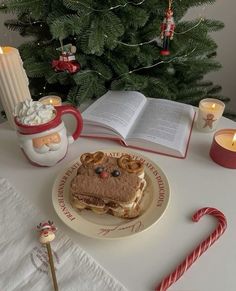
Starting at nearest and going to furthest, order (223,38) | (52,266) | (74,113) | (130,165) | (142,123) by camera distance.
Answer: (52,266) → (130,165) → (74,113) → (142,123) → (223,38)

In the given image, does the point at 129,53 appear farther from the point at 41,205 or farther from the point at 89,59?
the point at 41,205

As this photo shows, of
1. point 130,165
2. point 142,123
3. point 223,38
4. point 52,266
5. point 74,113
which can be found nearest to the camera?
point 52,266

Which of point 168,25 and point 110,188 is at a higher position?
point 168,25

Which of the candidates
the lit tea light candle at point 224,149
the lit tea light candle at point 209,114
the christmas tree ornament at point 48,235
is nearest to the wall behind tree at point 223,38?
the lit tea light candle at point 209,114

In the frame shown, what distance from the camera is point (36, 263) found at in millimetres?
527

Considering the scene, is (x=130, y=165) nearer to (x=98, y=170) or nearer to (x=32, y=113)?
(x=98, y=170)

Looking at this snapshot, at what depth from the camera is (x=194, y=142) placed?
80cm

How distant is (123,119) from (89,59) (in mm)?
262

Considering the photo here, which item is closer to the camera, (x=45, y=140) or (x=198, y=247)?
(x=198, y=247)

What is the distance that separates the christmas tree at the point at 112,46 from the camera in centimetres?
85

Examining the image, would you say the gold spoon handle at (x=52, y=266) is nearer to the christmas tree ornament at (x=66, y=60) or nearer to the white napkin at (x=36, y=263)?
the white napkin at (x=36, y=263)

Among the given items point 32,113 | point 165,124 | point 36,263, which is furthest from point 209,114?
point 36,263

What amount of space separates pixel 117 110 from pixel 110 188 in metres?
0.34

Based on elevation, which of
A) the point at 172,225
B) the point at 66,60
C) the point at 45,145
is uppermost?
the point at 66,60
